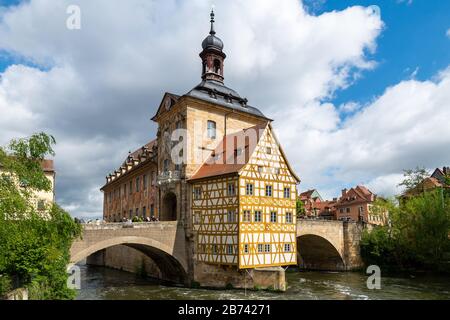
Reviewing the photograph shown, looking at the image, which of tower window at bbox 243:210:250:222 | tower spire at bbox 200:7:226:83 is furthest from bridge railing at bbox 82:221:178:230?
tower spire at bbox 200:7:226:83

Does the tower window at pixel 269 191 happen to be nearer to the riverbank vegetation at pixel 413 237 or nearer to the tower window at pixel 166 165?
the tower window at pixel 166 165

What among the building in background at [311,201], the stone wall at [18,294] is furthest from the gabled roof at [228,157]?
the building in background at [311,201]

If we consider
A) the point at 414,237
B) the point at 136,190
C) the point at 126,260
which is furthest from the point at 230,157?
the point at 414,237

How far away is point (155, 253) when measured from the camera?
27000 mm

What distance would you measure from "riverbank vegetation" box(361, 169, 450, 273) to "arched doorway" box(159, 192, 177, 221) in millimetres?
18772

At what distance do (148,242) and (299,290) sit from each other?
10.3 meters

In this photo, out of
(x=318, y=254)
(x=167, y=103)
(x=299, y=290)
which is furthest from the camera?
(x=318, y=254)

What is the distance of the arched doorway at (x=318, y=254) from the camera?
36.0 metres

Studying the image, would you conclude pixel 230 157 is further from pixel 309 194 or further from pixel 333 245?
pixel 309 194

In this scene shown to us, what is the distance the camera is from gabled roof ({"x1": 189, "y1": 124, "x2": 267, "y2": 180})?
24.5 m

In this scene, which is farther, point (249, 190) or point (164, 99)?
point (164, 99)

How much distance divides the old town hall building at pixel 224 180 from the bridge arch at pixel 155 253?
4.76 ft

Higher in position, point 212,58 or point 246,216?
point 212,58
